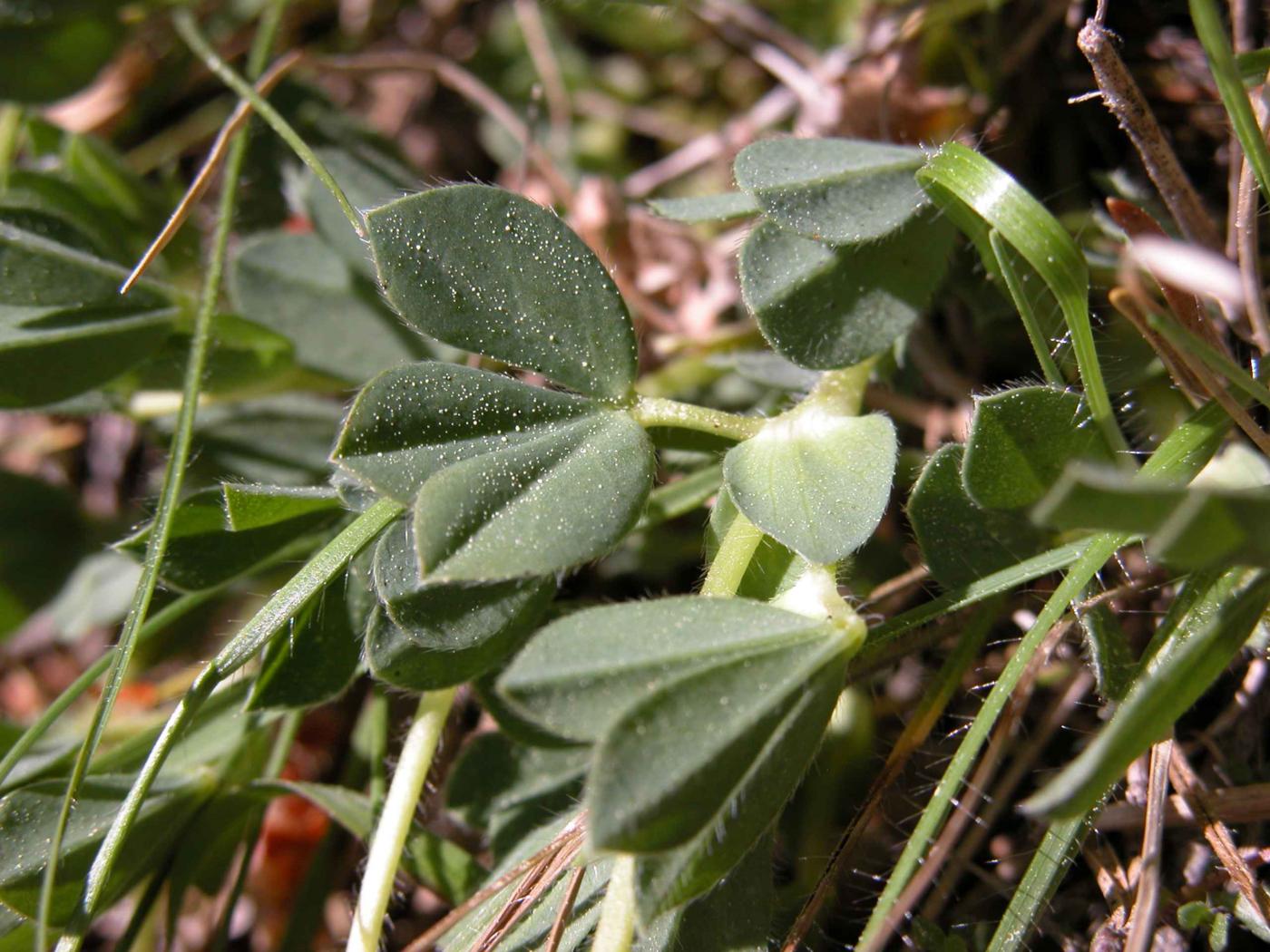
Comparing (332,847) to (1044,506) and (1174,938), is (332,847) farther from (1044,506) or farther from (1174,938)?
(1044,506)

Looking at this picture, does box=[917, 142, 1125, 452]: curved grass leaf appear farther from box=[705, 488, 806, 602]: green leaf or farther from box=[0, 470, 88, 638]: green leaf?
box=[0, 470, 88, 638]: green leaf

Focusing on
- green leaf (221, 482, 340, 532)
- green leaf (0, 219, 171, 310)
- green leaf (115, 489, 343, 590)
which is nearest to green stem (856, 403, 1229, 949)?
green leaf (221, 482, 340, 532)

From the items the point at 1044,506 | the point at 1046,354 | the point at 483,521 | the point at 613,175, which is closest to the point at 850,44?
the point at 613,175

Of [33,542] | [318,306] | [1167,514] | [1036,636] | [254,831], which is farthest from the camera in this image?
[33,542]

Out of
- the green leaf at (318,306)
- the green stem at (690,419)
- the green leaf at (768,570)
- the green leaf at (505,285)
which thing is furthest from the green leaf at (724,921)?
the green leaf at (318,306)

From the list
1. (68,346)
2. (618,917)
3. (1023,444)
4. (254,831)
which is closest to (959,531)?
(1023,444)

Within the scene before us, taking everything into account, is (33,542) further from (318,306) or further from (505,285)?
(505,285)
